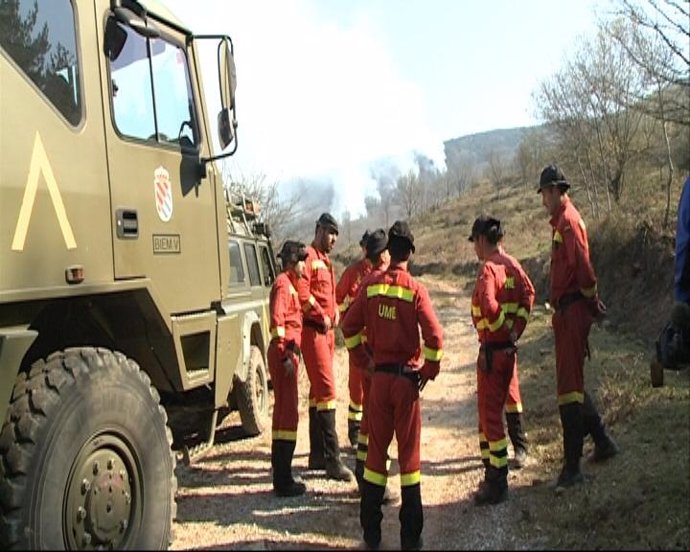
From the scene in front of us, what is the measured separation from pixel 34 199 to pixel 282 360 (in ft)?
9.70

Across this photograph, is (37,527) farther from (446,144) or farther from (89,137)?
(446,144)

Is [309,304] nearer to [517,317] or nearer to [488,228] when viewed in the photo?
[488,228]

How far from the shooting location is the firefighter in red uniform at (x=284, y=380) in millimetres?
5797

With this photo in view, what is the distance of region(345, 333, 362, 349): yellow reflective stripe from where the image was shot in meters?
4.96

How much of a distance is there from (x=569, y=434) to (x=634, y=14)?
37.1ft

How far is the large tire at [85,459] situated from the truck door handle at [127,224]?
0.66m

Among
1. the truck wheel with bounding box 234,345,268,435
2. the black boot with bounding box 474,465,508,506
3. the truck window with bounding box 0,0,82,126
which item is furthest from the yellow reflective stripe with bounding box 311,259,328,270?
the truck window with bounding box 0,0,82,126

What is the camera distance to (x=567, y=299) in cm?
531

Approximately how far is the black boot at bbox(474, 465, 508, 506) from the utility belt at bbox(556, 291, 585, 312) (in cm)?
128

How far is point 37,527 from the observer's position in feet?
9.89

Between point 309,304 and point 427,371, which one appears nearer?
point 427,371

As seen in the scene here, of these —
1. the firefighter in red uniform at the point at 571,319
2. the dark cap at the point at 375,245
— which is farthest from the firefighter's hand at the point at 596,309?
the dark cap at the point at 375,245

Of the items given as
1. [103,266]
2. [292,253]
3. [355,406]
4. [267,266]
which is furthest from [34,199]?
[267,266]

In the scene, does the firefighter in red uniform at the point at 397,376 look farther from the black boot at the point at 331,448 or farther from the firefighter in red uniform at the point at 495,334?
the black boot at the point at 331,448
